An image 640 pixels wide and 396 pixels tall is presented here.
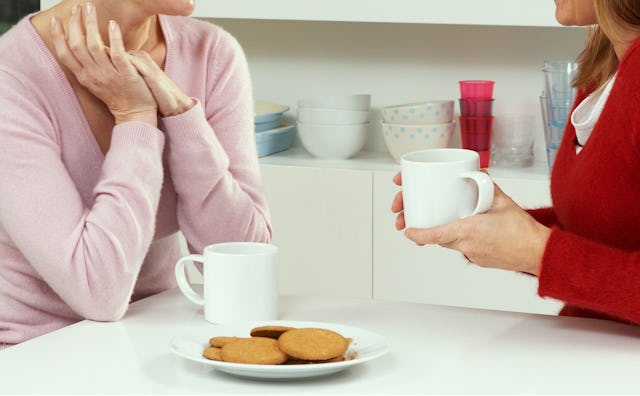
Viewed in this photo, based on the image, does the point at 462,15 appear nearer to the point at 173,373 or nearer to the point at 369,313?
the point at 369,313

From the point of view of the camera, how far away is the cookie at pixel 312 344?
1.16 m

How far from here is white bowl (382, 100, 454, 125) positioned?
2846 mm

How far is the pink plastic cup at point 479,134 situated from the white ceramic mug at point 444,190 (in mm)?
1488

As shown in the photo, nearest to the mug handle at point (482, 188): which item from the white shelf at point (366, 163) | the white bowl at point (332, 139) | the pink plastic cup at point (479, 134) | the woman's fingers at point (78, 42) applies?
the woman's fingers at point (78, 42)

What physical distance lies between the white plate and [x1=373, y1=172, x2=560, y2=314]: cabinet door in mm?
1417

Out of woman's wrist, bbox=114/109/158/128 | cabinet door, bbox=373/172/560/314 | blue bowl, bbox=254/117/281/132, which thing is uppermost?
woman's wrist, bbox=114/109/158/128

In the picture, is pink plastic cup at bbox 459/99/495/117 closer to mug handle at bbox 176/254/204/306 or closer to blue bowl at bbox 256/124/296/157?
blue bowl at bbox 256/124/296/157

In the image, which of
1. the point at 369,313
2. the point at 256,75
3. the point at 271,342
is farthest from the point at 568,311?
the point at 256,75

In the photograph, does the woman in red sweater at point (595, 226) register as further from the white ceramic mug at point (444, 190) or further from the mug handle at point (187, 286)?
the mug handle at point (187, 286)

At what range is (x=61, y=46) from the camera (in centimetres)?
157

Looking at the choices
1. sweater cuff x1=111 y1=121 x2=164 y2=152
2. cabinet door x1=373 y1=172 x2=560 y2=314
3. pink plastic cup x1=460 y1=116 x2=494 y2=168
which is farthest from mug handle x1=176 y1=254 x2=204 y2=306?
pink plastic cup x1=460 y1=116 x2=494 y2=168

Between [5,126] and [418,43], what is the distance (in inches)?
68.3

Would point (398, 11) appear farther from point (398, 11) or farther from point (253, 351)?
point (253, 351)

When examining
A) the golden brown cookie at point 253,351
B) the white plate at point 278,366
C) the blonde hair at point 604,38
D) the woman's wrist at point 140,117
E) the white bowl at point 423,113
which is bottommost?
the white bowl at point 423,113
